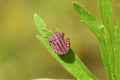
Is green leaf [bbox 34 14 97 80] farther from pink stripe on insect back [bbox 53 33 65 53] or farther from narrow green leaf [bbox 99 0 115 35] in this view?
narrow green leaf [bbox 99 0 115 35]

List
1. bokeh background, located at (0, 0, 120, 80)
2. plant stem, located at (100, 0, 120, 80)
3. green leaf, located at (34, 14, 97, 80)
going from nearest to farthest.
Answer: plant stem, located at (100, 0, 120, 80) → green leaf, located at (34, 14, 97, 80) → bokeh background, located at (0, 0, 120, 80)

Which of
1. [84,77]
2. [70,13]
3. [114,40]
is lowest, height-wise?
[70,13]

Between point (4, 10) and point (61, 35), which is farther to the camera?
point (4, 10)

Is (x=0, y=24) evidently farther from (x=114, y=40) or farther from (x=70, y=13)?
(x=114, y=40)

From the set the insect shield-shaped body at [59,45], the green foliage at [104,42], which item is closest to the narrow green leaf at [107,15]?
the green foliage at [104,42]

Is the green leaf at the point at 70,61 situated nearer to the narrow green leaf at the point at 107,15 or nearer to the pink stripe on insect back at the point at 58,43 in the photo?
the pink stripe on insect back at the point at 58,43

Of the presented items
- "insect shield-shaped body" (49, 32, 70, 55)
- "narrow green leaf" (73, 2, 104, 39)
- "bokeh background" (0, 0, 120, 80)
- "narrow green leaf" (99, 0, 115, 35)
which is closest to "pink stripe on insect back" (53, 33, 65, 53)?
"insect shield-shaped body" (49, 32, 70, 55)

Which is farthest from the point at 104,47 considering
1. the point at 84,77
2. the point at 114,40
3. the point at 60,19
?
the point at 60,19
